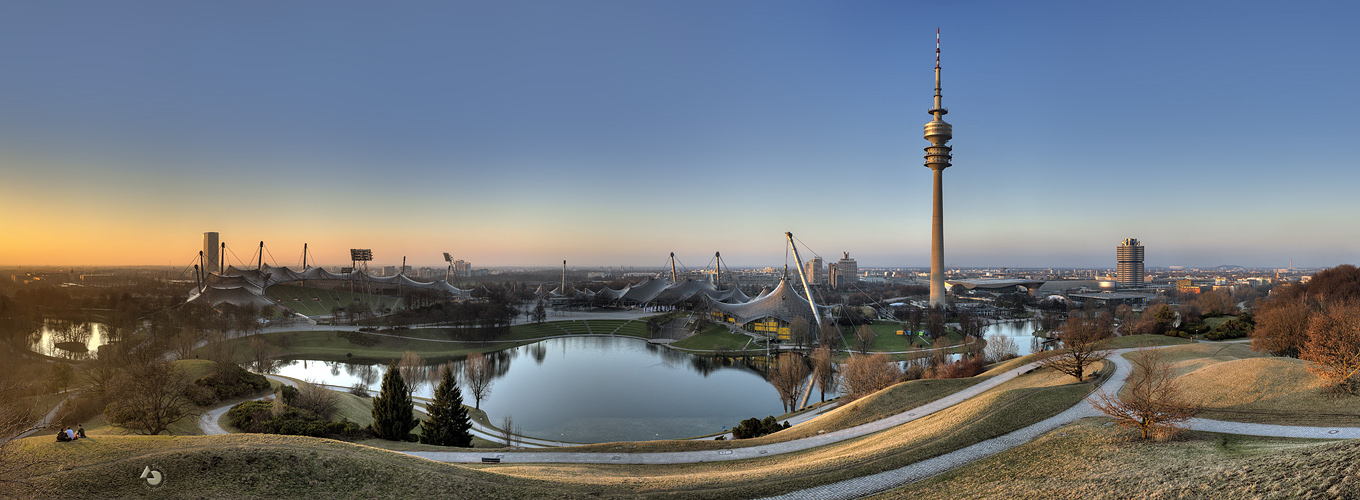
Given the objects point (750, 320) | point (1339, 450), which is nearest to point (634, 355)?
point (750, 320)

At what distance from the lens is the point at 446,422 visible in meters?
16.7

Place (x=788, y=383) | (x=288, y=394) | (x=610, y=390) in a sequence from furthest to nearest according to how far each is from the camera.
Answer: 1. (x=610, y=390)
2. (x=788, y=383)
3. (x=288, y=394)

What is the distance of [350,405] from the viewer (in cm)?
2084

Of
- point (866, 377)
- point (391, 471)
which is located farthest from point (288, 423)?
point (866, 377)

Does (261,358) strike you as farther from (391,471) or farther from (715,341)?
(715,341)

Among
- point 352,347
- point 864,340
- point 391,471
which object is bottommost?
point 352,347

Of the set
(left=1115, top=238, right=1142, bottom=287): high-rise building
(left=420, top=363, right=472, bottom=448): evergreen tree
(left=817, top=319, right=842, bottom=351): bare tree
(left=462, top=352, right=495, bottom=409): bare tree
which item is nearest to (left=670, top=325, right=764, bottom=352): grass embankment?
(left=817, top=319, right=842, bottom=351): bare tree

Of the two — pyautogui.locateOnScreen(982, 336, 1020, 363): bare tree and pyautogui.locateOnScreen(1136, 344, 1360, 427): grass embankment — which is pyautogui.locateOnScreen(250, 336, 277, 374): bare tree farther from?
pyautogui.locateOnScreen(1136, 344, 1360, 427): grass embankment

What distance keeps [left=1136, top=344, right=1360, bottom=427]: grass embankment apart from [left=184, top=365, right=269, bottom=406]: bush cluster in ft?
93.1

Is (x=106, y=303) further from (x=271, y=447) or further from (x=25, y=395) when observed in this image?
(x=271, y=447)

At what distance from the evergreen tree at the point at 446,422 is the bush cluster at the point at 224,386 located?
890 centimetres

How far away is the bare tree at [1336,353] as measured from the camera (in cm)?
1102

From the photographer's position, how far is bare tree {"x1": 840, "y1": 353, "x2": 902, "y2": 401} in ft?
71.7

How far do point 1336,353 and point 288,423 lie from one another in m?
26.4
